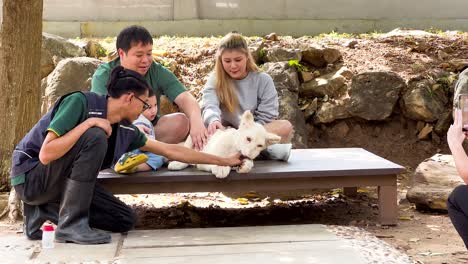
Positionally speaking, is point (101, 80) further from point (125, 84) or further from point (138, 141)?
point (125, 84)

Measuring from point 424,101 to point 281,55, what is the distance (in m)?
1.85

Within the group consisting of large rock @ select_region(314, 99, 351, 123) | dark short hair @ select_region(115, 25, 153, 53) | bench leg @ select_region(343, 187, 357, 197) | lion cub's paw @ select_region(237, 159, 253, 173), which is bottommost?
bench leg @ select_region(343, 187, 357, 197)

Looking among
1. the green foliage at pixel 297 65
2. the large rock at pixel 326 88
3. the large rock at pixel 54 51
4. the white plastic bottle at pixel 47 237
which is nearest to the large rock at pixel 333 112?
the large rock at pixel 326 88

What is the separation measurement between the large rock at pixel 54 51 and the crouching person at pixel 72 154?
4597 mm

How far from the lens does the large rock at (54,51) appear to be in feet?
Result: 30.4

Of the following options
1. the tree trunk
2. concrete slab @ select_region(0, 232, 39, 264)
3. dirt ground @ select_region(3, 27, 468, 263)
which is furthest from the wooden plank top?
the tree trunk

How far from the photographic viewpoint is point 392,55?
379 inches

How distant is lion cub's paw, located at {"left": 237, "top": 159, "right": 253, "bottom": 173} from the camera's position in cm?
536

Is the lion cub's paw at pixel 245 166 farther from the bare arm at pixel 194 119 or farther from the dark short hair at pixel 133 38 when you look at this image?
the dark short hair at pixel 133 38

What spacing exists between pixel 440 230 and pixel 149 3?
641 cm

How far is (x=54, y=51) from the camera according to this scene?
928 cm

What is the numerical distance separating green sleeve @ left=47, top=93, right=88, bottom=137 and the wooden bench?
80 centimetres

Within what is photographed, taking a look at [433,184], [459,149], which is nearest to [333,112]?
[433,184]

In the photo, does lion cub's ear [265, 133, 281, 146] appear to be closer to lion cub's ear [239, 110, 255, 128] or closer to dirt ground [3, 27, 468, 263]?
lion cub's ear [239, 110, 255, 128]
